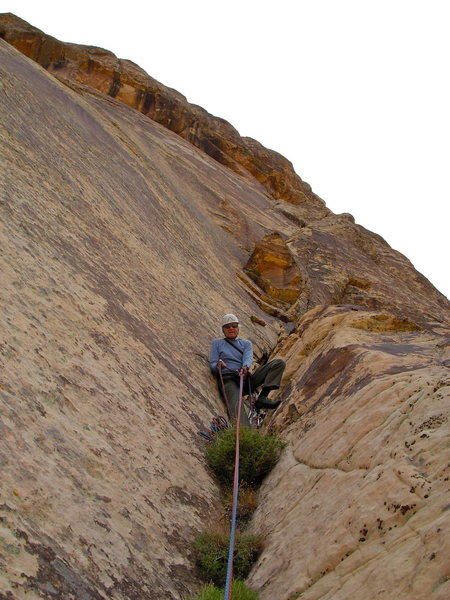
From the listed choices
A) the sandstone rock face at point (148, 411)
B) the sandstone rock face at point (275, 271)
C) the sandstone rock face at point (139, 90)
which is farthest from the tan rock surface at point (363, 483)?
the sandstone rock face at point (139, 90)

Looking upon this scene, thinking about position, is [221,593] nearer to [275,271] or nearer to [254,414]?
[254,414]

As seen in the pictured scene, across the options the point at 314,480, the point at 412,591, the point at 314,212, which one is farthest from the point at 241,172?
the point at 412,591

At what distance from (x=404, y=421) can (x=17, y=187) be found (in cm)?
496

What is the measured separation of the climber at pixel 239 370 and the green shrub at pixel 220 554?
8.76 ft

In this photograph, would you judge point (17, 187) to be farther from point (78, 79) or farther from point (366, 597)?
point (78, 79)

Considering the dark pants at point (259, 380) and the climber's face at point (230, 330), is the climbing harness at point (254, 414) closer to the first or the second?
the dark pants at point (259, 380)

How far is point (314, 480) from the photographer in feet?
15.5

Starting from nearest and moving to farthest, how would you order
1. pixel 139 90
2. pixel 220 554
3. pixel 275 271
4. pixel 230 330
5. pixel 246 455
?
pixel 220 554, pixel 246 455, pixel 230 330, pixel 275 271, pixel 139 90

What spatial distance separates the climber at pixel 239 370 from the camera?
750 centimetres

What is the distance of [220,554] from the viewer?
4.16 m

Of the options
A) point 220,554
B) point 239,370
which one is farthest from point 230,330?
point 220,554

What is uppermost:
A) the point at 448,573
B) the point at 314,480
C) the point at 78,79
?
the point at 78,79

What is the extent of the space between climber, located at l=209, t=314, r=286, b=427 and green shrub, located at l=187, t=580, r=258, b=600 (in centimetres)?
325

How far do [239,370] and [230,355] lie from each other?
0.36 meters
